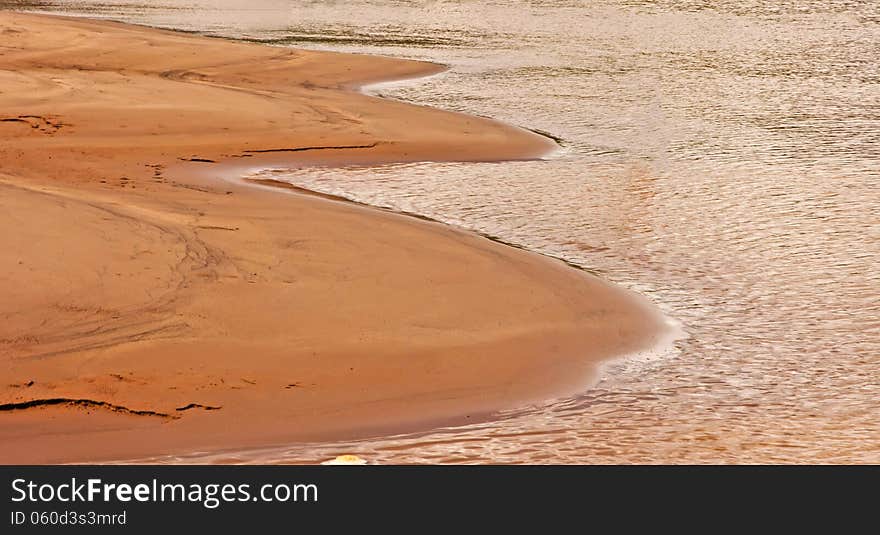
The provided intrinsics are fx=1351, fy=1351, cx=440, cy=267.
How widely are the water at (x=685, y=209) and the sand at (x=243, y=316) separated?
0.33 meters

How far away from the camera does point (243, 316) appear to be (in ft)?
20.2

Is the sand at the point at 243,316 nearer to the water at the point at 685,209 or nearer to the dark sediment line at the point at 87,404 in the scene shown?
the dark sediment line at the point at 87,404

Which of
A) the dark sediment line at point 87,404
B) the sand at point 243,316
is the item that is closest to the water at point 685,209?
the sand at point 243,316

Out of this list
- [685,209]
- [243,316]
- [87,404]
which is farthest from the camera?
[685,209]

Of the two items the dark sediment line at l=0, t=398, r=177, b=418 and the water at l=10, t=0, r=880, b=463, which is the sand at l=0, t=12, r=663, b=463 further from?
the water at l=10, t=0, r=880, b=463

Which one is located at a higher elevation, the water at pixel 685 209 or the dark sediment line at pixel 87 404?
the dark sediment line at pixel 87 404

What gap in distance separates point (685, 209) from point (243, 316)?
4327 mm

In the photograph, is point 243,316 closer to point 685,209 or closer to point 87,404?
point 87,404

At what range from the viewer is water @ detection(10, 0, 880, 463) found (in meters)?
5.26

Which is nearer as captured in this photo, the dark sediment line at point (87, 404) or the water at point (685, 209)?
the dark sediment line at point (87, 404)

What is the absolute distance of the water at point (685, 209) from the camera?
5258mm

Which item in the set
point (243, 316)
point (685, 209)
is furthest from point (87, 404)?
point (685, 209)

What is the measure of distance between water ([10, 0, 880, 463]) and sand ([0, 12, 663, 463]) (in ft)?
1.08
